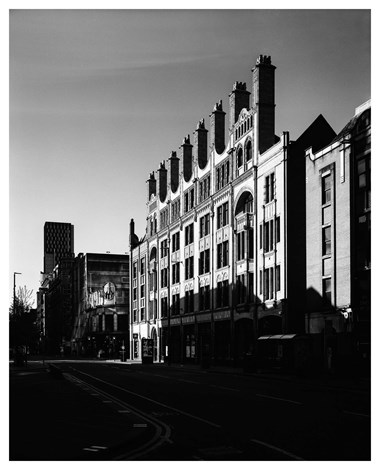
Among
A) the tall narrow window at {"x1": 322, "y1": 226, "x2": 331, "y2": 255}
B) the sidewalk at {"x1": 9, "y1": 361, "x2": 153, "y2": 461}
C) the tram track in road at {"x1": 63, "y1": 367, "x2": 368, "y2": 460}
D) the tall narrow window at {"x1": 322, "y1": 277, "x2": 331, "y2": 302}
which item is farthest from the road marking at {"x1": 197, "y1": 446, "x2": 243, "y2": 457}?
the tall narrow window at {"x1": 322, "y1": 226, "x2": 331, "y2": 255}

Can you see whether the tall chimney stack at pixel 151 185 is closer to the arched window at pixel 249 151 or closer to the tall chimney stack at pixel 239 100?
the tall chimney stack at pixel 239 100

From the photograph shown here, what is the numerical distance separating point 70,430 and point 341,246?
34012 millimetres

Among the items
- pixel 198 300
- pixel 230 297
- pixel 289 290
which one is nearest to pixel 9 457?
pixel 289 290

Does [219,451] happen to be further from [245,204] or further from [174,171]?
[174,171]

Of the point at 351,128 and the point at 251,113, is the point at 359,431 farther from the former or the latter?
the point at 251,113

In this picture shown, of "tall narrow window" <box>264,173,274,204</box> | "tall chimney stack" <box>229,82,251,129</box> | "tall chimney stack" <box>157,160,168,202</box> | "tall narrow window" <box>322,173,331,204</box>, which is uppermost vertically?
"tall chimney stack" <box>229,82,251,129</box>

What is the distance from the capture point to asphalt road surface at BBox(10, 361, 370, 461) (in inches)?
537

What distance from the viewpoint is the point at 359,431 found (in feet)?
54.2

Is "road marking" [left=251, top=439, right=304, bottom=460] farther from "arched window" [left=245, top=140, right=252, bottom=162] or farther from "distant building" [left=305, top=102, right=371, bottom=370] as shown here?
"arched window" [left=245, top=140, right=252, bottom=162]

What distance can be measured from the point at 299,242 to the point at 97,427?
41.1m

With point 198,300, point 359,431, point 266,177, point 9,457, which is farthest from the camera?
point 198,300

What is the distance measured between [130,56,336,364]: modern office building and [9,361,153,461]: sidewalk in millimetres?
28768

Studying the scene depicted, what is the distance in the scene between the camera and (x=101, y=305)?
135125mm

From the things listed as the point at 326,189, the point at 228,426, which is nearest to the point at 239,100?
the point at 326,189
